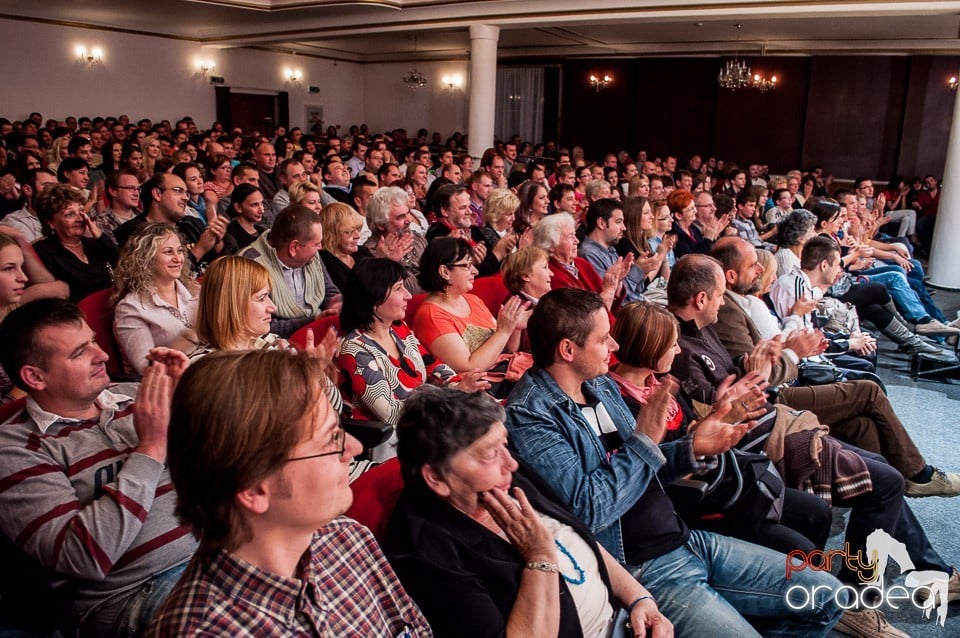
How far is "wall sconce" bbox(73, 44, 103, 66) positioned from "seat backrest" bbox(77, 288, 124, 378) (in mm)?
13434

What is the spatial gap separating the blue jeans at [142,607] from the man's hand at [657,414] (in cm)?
113

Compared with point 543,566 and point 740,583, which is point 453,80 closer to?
point 740,583

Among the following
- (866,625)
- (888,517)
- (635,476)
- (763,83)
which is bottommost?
(866,625)

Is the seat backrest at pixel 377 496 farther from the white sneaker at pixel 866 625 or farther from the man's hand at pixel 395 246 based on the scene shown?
the man's hand at pixel 395 246

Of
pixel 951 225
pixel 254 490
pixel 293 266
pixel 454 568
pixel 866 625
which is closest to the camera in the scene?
pixel 254 490

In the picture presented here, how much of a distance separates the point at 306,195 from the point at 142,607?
3.49 metres

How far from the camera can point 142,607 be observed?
148 cm

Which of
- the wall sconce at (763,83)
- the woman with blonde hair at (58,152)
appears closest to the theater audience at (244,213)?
the woman with blonde hair at (58,152)

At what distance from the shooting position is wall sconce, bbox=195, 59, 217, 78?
1530cm

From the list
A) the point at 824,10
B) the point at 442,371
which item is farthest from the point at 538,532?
the point at 824,10

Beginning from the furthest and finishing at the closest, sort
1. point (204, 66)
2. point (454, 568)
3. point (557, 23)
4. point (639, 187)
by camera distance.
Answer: point (204, 66)
point (557, 23)
point (639, 187)
point (454, 568)

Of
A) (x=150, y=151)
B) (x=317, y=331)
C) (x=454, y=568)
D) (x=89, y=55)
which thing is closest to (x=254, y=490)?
(x=454, y=568)

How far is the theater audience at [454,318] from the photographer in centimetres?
291

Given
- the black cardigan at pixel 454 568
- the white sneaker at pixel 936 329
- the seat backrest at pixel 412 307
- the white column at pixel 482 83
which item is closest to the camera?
the black cardigan at pixel 454 568
